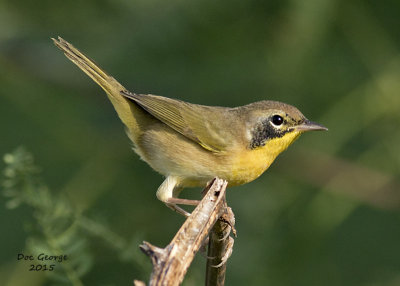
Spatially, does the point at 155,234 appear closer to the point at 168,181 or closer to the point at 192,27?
the point at 168,181

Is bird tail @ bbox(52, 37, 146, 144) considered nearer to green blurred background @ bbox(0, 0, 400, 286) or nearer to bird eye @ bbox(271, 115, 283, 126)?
green blurred background @ bbox(0, 0, 400, 286)

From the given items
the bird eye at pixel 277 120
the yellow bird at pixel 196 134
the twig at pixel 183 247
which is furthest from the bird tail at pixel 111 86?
the twig at pixel 183 247

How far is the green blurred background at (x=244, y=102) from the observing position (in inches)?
240

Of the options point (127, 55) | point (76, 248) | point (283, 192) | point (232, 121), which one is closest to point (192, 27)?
point (127, 55)

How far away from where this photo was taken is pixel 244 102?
666cm

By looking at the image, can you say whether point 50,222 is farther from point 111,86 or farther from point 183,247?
point 111,86

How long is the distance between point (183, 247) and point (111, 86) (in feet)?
8.97

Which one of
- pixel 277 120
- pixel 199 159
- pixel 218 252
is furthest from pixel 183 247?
pixel 277 120

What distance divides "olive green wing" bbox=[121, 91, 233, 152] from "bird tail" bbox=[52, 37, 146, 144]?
0.30 feet

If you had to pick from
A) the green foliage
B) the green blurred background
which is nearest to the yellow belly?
the green blurred background

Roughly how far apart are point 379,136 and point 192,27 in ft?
6.68

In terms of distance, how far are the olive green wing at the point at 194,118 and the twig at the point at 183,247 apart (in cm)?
174

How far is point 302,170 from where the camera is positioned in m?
6.51

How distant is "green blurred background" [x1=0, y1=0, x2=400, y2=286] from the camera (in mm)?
6086
